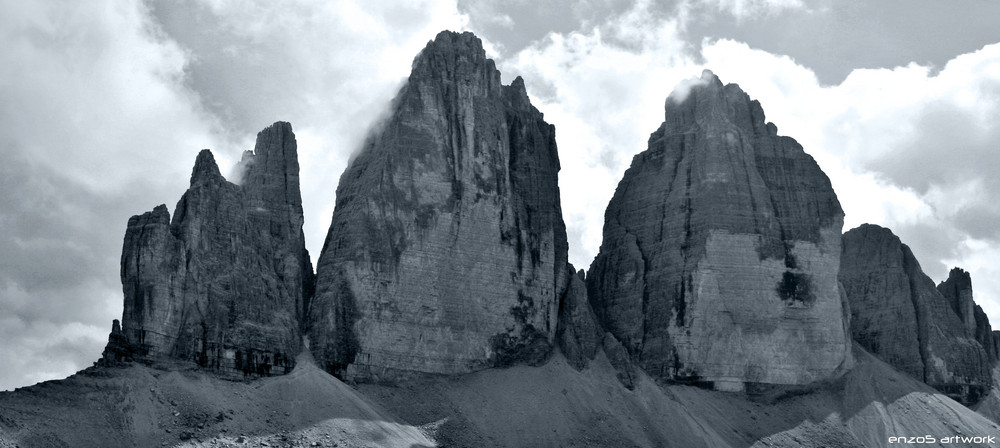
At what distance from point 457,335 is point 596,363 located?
969cm

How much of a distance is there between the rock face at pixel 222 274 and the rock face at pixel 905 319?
4453cm

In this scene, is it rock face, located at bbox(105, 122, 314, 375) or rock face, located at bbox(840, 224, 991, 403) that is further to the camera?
rock face, located at bbox(840, 224, 991, 403)

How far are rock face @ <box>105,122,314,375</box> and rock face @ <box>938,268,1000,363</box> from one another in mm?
55785

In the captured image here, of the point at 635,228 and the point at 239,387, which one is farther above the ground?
the point at 635,228

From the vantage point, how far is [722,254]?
118m

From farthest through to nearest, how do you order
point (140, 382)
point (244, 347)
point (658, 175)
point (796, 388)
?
point (658, 175)
point (796, 388)
point (244, 347)
point (140, 382)

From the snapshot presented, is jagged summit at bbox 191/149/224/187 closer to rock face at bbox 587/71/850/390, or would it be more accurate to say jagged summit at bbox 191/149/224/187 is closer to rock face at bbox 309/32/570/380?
rock face at bbox 309/32/570/380

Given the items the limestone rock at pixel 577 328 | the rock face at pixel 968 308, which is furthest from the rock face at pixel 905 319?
the limestone rock at pixel 577 328

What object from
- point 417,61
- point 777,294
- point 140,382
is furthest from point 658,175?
point 140,382

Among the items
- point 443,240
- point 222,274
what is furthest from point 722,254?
point 222,274

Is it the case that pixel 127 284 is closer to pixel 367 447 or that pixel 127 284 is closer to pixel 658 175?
pixel 367 447

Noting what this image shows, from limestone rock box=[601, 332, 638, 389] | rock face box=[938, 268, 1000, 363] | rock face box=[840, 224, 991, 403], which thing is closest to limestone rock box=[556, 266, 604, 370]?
limestone rock box=[601, 332, 638, 389]

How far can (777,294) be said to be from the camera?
386 feet

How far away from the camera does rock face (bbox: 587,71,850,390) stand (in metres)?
117
